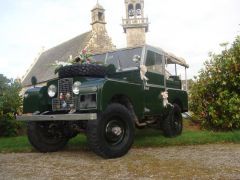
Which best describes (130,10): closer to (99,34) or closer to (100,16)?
(100,16)

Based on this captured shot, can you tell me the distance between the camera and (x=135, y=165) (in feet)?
17.6

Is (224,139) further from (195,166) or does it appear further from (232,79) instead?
(195,166)

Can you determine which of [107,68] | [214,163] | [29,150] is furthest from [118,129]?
[29,150]

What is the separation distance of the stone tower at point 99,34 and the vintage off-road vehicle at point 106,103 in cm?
2193

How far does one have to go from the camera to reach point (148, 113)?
7484 millimetres

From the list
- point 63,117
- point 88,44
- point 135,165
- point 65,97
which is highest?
point 88,44

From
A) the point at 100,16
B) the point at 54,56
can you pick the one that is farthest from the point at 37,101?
the point at 54,56

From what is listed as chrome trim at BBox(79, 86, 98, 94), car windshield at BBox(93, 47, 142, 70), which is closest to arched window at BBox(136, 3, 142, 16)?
car windshield at BBox(93, 47, 142, 70)

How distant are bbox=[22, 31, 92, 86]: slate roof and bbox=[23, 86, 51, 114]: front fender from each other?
21.7 m

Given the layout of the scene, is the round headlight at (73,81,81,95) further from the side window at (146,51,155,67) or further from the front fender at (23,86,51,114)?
the side window at (146,51,155,67)

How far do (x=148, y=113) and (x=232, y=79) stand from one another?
3637mm

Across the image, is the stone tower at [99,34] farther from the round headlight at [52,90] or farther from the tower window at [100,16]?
the round headlight at [52,90]

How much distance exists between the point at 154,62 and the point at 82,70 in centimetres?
231

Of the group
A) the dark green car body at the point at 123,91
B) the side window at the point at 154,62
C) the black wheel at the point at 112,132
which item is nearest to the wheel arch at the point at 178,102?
the dark green car body at the point at 123,91
